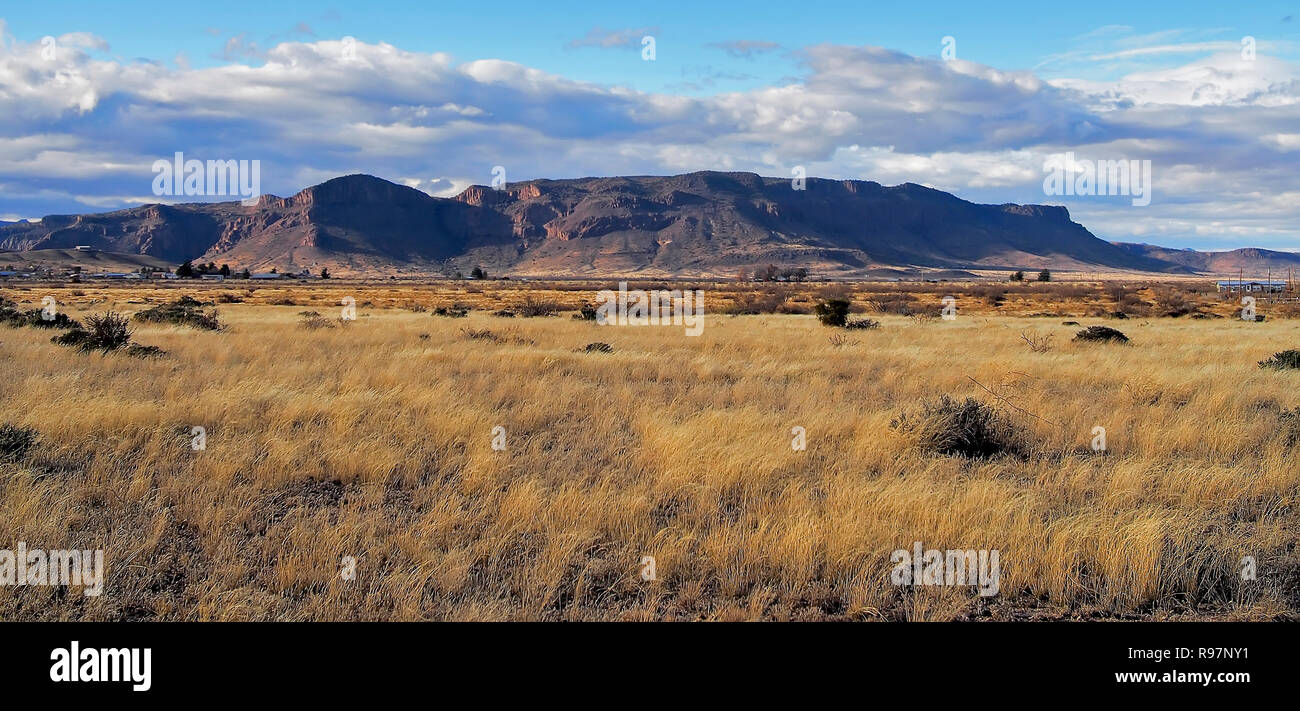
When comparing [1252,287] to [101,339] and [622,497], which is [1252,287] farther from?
[101,339]

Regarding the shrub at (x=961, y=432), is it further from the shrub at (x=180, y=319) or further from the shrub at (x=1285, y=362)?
the shrub at (x=180, y=319)

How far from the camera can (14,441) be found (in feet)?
21.4

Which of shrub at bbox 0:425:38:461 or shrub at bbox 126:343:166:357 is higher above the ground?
shrub at bbox 126:343:166:357

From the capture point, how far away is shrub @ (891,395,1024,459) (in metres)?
7.42

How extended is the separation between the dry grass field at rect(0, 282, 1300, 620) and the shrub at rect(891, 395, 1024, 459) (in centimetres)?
19

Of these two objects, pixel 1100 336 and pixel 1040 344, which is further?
pixel 1100 336

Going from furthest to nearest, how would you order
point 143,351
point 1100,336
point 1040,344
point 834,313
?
point 834,313, point 1100,336, point 1040,344, point 143,351

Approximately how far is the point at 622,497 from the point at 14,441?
562 centimetres


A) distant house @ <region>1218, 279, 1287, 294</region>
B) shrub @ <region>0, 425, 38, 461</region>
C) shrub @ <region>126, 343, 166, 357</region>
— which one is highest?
distant house @ <region>1218, 279, 1287, 294</region>

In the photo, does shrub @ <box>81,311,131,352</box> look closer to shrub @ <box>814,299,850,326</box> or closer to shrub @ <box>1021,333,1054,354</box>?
shrub @ <box>1021,333,1054,354</box>

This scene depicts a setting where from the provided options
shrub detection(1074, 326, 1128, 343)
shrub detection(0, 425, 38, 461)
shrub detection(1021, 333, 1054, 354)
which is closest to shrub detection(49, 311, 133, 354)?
shrub detection(0, 425, 38, 461)

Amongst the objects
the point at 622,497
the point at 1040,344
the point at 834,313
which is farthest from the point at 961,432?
the point at 834,313
